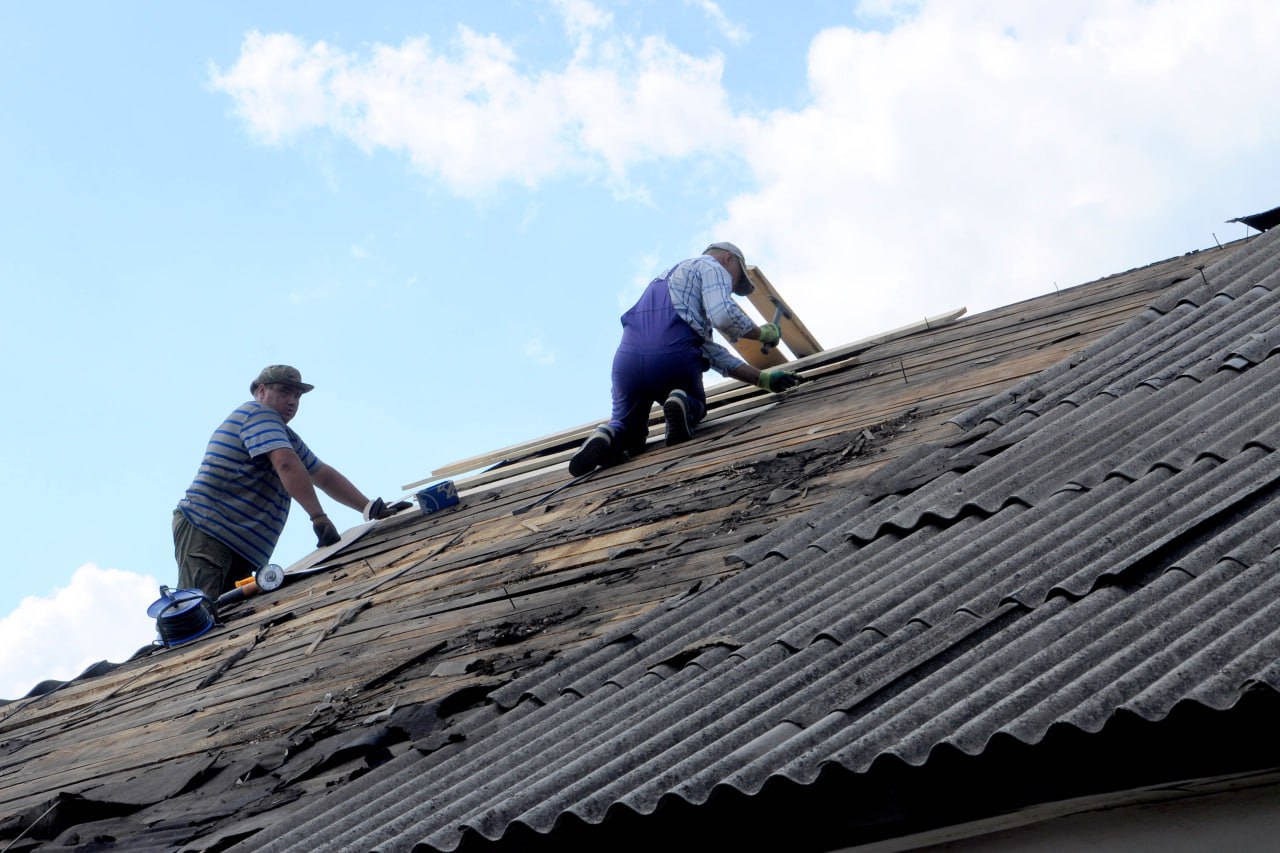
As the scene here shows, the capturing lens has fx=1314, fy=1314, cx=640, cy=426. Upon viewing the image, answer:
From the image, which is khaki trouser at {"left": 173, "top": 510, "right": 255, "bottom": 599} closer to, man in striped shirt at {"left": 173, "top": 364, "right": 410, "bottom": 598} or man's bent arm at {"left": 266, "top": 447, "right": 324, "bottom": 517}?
man in striped shirt at {"left": 173, "top": 364, "right": 410, "bottom": 598}

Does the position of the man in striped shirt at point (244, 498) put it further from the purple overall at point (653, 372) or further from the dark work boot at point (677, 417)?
the dark work boot at point (677, 417)

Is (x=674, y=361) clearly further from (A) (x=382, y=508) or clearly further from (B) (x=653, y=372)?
(A) (x=382, y=508)

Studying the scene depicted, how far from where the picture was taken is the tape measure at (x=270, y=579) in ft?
25.1

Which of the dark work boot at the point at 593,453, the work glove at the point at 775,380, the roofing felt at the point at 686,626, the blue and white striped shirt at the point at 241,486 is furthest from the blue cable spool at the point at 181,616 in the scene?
the work glove at the point at 775,380

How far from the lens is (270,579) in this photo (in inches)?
302

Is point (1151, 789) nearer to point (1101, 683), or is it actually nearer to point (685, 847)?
point (1101, 683)

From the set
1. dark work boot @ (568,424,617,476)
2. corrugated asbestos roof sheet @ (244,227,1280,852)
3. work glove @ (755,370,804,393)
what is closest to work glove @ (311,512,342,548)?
dark work boot @ (568,424,617,476)

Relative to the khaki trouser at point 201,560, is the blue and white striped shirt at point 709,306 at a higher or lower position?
higher

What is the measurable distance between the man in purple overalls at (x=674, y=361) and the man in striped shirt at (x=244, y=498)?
1960 millimetres

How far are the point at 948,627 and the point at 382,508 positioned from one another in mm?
6167

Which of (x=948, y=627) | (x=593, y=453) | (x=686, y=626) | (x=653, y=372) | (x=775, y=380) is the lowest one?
(x=948, y=627)

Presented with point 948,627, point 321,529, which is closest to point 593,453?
point 321,529

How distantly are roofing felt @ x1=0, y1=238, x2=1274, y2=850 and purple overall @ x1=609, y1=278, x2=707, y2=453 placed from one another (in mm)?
367

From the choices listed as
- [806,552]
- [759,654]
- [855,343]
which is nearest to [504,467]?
[855,343]
